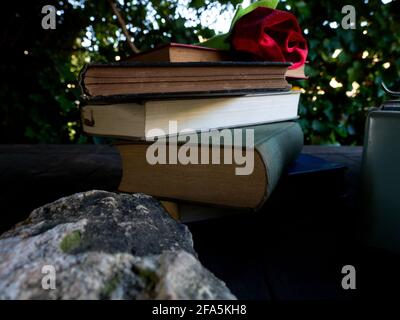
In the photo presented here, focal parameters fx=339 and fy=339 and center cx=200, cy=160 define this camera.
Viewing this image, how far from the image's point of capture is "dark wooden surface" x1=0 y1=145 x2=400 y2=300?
363mm

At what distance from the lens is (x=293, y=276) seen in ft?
1.24

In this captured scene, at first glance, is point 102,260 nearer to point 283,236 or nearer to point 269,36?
point 283,236

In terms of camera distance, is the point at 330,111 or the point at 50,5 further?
the point at 50,5

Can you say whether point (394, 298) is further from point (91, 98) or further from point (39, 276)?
point (91, 98)

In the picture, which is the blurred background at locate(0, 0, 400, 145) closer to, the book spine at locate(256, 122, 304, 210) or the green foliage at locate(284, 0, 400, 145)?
the green foliage at locate(284, 0, 400, 145)

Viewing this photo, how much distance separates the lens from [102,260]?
266mm

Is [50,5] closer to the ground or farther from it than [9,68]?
farther from it

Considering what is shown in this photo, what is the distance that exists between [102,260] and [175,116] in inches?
13.9

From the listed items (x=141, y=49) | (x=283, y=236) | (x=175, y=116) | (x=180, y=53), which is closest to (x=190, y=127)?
(x=175, y=116)

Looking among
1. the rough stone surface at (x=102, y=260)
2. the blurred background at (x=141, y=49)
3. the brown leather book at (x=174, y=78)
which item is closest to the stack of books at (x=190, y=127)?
the brown leather book at (x=174, y=78)

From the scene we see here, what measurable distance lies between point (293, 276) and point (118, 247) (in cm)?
20

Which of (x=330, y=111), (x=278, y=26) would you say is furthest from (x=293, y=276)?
(x=330, y=111)

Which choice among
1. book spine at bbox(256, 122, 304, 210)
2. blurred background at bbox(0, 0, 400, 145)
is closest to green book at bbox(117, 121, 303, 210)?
book spine at bbox(256, 122, 304, 210)

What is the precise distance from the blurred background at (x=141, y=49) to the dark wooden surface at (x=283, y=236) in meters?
0.98
